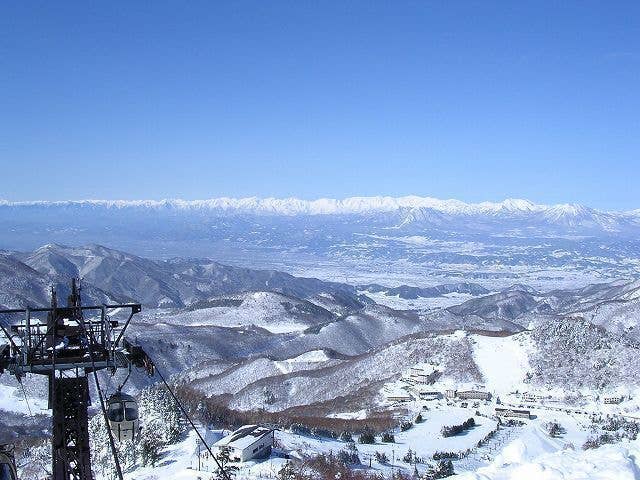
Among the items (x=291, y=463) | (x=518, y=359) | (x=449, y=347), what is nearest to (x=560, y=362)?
(x=518, y=359)

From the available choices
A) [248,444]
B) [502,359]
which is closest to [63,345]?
[248,444]

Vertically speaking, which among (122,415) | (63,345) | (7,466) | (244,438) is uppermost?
(63,345)

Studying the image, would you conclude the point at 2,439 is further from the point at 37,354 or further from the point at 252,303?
the point at 252,303

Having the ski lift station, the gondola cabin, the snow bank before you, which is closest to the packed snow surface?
the ski lift station

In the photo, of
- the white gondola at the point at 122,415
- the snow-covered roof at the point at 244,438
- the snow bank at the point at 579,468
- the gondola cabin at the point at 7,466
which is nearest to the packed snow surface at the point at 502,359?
the snow-covered roof at the point at 244,438

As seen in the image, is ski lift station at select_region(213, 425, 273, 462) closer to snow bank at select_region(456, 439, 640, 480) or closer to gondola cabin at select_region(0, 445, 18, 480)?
snow bank at select_region(456, 439, 640, 480)

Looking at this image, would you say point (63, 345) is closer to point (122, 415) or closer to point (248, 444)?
point (122, 415)
